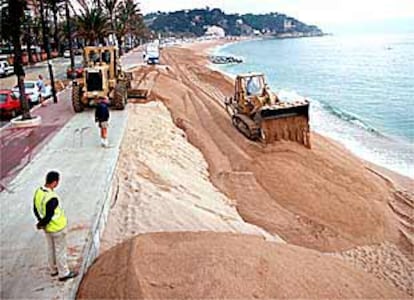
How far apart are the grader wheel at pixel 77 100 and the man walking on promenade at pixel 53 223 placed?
53.1 feet

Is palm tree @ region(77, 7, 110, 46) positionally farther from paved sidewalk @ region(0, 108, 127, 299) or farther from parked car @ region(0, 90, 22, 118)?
paved sidewalk @ region(0, 108, 127, 299)

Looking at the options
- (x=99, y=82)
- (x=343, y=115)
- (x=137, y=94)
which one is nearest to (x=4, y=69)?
(x=137, y=94)

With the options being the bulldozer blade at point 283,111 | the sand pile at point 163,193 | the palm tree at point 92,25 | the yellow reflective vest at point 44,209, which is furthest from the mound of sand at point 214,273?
the palm tree at point 92,25

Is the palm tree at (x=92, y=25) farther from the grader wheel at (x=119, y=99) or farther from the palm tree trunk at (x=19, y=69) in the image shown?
the palm tree trunk at (x=19, y=69)

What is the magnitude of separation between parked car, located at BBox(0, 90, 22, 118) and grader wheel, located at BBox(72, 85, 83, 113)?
3466 mm

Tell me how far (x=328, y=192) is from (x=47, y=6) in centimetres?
3467

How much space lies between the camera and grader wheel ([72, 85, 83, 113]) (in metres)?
24.1

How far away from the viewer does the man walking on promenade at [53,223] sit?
8.23 m

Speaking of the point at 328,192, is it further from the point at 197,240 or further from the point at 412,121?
the point at 412,121

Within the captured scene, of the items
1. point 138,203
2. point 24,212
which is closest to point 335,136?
point 138,203

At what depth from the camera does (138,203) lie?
12.8m

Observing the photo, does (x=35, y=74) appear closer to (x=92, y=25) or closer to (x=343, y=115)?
(x=92, y=25)

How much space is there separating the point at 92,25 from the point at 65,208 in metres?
37.0

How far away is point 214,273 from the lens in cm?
843
